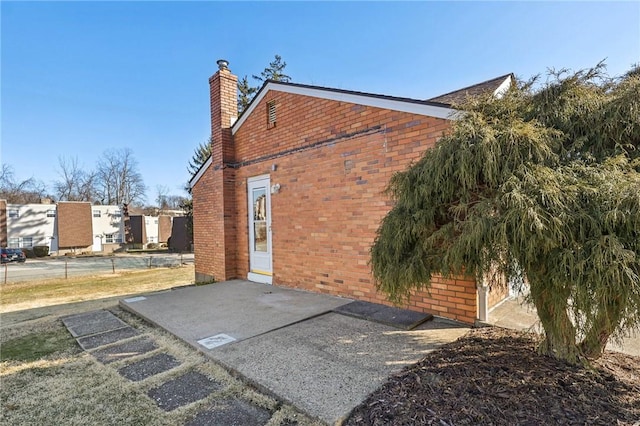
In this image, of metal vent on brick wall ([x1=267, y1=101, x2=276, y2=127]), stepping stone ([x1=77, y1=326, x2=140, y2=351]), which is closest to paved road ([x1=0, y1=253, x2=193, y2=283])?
stepping stone ([x1=77, y1=326, x2=140, y2=351])

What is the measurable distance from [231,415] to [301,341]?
1.32 metres

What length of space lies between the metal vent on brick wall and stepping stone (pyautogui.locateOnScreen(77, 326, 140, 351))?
5.07 m

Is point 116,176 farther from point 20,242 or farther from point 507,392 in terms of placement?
point 507,392

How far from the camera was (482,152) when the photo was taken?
2.26 metres

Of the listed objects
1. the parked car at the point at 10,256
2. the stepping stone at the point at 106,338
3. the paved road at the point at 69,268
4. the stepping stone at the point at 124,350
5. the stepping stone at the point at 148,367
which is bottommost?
the paved road at the point at 69,268

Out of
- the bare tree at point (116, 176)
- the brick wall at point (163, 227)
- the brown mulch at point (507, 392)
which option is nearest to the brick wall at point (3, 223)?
the bare tree at point (116, 176)

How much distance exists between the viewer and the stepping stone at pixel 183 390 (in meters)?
2.63

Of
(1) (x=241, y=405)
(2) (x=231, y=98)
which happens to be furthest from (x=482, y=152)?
(2) (x=231, y=98)

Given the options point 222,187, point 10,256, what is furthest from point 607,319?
point 10,256

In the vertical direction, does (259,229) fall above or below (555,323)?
above

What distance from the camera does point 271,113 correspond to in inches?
286

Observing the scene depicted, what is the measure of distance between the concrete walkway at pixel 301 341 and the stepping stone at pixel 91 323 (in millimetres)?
357

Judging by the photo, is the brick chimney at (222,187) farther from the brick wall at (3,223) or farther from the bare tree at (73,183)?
the bare tree at (73,183)

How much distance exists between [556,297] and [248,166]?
22.9 feet
